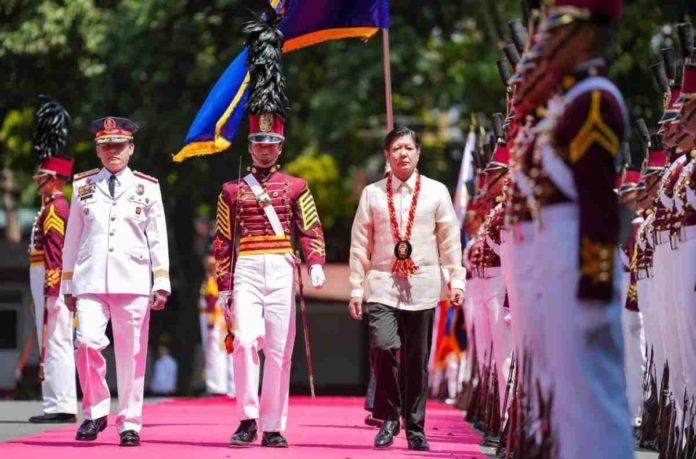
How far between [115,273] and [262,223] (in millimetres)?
1098

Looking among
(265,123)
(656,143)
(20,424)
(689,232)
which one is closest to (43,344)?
(20,424)

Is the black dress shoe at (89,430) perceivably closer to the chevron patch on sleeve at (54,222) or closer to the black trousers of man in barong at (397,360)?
the black trousers of man in barong at (397,360)

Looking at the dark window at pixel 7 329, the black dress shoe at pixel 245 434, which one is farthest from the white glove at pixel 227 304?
the dark window at pixel 7 329

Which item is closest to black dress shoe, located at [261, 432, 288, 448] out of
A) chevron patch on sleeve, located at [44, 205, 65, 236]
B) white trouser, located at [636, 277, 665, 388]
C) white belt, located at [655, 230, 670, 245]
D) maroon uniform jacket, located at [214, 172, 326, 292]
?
maroon uniform jacket, located at [214, 172, 326, 292]

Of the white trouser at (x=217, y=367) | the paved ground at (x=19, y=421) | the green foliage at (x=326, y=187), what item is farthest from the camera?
the green foliage at (x=326, y=187)

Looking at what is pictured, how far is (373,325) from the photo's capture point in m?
11.2

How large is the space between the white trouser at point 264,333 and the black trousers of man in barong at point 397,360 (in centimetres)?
62

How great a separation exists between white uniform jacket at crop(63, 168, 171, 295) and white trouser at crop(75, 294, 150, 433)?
12 cm

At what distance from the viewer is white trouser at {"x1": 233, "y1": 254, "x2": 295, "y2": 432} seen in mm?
11062

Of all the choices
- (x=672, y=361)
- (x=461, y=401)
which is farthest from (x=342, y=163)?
(x=672, y=361)

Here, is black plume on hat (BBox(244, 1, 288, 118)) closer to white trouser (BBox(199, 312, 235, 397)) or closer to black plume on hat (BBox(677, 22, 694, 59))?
black plume on hat (BBox(677, 22, 694, 59))

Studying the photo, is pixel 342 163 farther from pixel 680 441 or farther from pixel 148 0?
pixel 680 441

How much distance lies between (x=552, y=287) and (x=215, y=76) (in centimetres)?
2127

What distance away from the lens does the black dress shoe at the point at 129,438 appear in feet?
35.7
